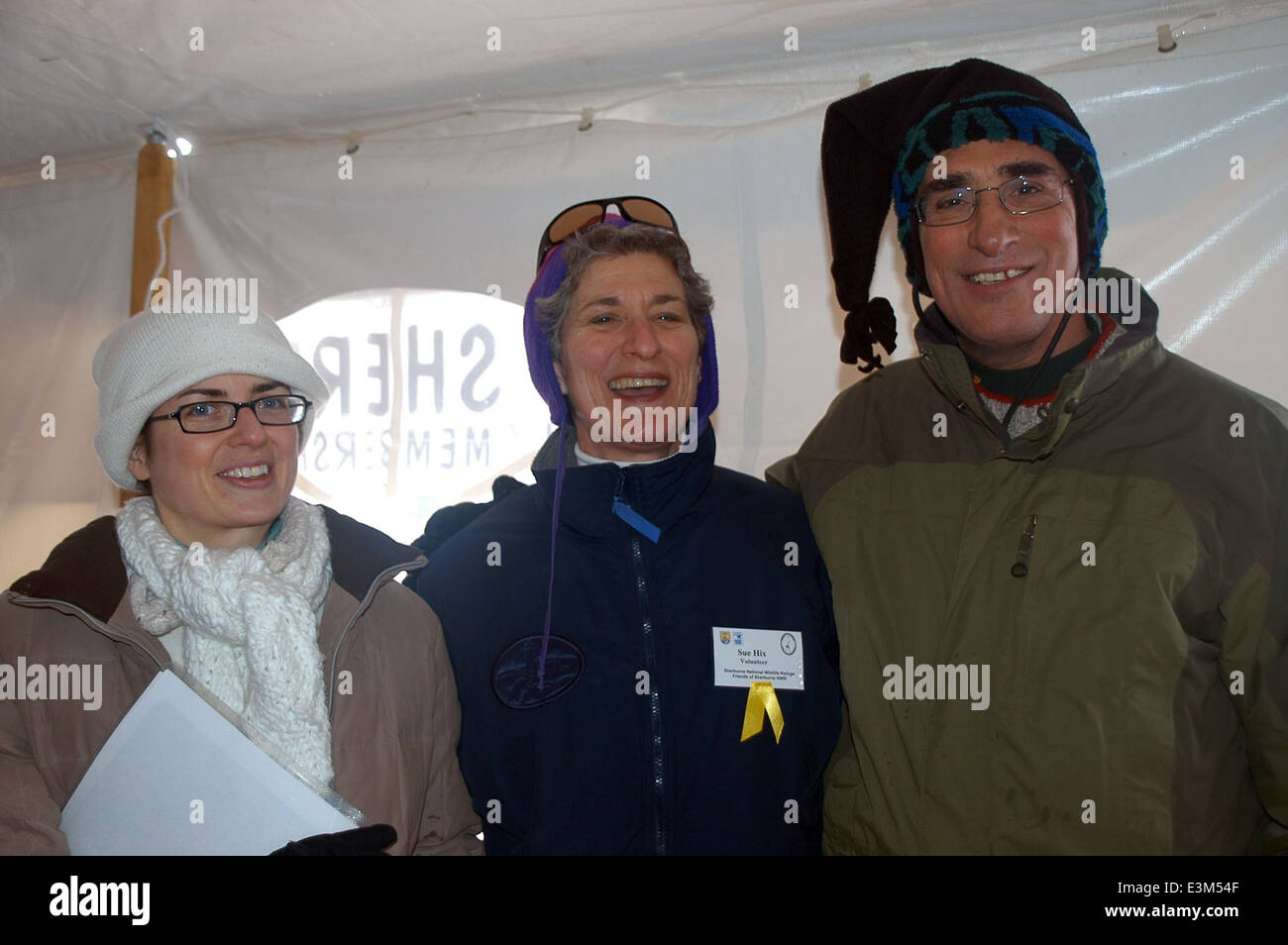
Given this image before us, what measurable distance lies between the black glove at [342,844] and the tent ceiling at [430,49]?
86.4 inches

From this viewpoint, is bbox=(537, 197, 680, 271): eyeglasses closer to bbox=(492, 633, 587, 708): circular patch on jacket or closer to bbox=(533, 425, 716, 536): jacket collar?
Result: bbox=(533, 425, 716, 536): jacket collar

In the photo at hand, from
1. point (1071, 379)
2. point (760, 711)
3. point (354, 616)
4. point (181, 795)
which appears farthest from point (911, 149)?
point (181, 795)

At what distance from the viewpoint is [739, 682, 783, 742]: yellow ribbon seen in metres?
1.84

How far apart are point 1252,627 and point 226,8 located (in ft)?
9.51

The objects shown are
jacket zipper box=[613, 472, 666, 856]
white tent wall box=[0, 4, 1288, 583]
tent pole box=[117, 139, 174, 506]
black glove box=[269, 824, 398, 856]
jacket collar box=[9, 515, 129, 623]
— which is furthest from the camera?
Result: tent pole box=[117, 139, 174, 506]

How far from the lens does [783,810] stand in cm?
182

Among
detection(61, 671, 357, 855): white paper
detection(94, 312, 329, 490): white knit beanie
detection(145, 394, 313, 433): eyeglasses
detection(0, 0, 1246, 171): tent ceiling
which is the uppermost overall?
detection(0, 0, 1246, 171): tent ceiling

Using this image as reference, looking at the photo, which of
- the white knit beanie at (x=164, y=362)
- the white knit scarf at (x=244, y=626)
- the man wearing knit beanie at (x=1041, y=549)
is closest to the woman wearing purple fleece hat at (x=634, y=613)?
the man wearing knit beanie at (x=1041, y=549)

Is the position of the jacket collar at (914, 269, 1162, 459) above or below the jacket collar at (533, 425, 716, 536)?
above

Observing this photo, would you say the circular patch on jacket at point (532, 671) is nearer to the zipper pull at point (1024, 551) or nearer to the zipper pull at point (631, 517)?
the zipper pull at point (631, 517)

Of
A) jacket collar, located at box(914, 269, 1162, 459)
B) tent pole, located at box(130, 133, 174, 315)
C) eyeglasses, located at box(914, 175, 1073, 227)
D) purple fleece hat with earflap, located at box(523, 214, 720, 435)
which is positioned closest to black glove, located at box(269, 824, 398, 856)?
purple fleece hat with earflap, located at box(523, 214, 720, 435)

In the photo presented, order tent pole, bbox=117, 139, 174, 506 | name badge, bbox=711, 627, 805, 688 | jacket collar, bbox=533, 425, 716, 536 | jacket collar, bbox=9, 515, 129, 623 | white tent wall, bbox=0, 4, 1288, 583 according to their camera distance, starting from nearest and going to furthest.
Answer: jacket collar, bbox=9, 515, 129, 623
name badge, bbox=711, 627, 805, 688
jacket collar, bbox=533, 425, 716, 536
white tent wall, bbox=0, 4, 1288, 583
tent pole, bbox=117, 139, 174, 506
